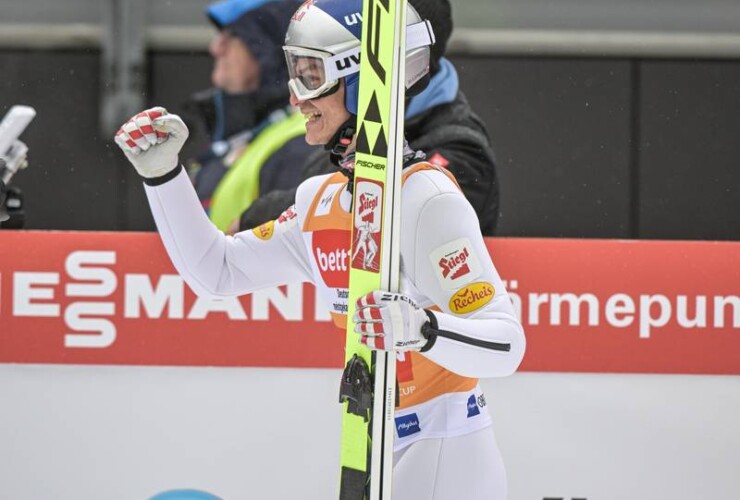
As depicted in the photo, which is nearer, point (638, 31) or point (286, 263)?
point (286, 263)

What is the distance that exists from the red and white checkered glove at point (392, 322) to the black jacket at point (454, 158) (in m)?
1.55

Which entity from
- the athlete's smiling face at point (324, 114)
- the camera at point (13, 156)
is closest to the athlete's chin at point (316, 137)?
the athlete's smiling face at point (324, 114)

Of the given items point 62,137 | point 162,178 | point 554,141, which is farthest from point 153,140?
point 554,141

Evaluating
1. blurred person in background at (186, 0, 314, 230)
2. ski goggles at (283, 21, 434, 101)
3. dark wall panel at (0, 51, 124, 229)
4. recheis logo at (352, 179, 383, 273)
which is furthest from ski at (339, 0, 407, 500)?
dark wall panel at (0, 51, 124, 229)

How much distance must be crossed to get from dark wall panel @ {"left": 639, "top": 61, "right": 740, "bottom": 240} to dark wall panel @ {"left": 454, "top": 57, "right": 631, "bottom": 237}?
76 millimetres

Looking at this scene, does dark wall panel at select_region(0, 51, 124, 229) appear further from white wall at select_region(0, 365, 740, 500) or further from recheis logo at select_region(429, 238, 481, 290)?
recheis logo at select_region(429, 238, 481, 290)

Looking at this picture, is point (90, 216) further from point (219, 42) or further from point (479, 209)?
point (479, 209)

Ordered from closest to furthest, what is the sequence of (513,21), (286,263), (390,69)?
1. (390,69)
2. (286,263)
3. (513,21)

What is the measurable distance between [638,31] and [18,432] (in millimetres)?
2362

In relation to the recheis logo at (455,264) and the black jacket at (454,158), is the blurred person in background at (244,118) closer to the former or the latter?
the black jacket at (454,158)

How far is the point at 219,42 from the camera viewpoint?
3.95 meters

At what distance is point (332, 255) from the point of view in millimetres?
2729

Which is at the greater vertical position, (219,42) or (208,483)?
(219,42)

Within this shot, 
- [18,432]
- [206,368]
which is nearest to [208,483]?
[206,368]
